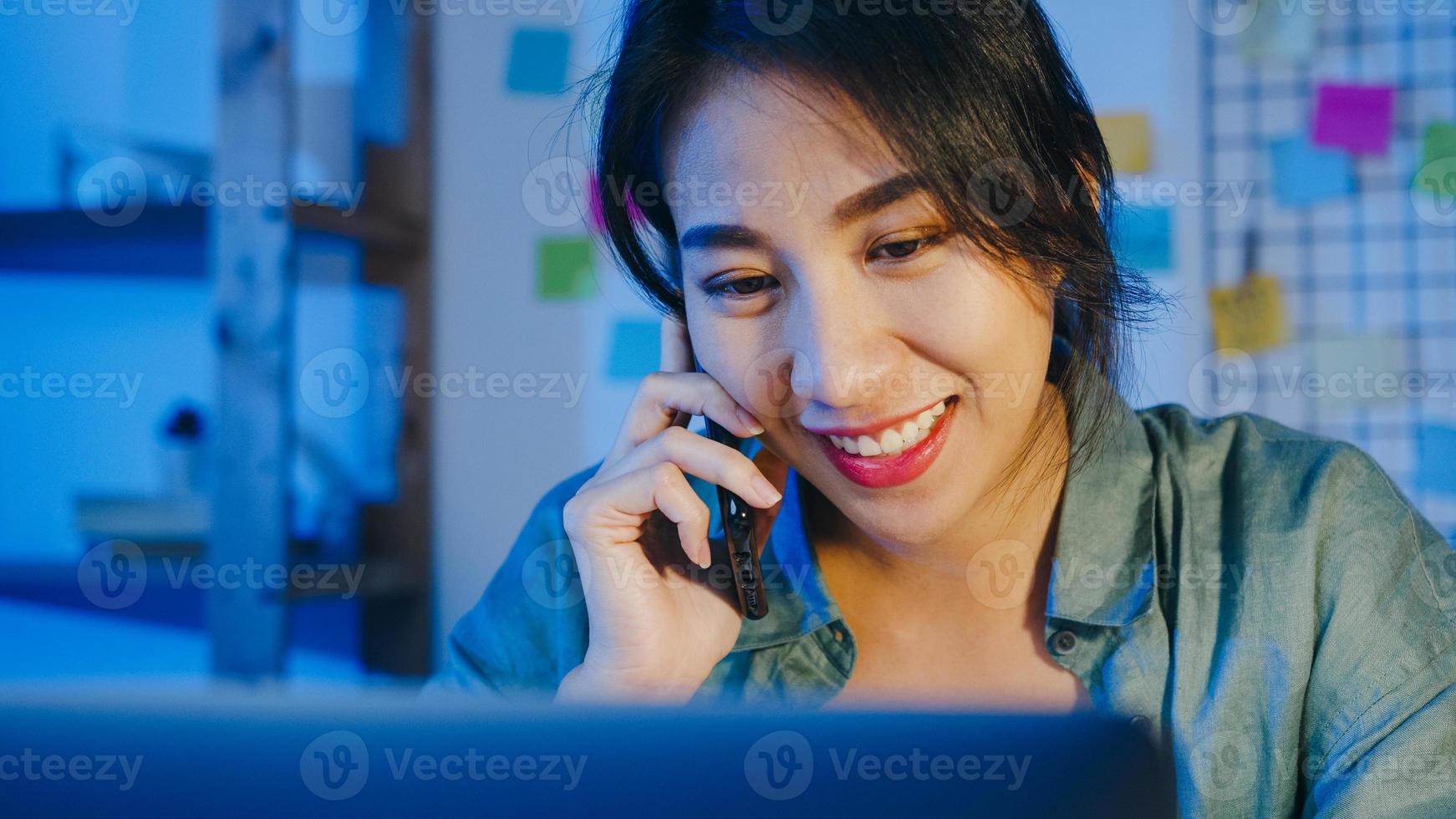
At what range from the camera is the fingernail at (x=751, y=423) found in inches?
35.4

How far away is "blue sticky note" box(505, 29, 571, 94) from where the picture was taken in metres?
1.91

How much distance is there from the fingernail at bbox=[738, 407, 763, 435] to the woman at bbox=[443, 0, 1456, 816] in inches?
0.4

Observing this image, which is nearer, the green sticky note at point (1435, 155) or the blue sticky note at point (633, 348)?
the green sticky note at point (1435, 155)

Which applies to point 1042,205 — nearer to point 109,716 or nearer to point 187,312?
point 109,716

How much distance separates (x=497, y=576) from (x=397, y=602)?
3.22ft

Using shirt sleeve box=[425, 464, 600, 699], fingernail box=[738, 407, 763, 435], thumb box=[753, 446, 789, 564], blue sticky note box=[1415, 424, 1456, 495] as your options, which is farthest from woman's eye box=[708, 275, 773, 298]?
blue sticky note box=[1415, 424, 1456, 495]

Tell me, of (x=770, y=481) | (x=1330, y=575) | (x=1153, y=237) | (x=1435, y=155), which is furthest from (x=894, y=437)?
(x=1435, y=155)

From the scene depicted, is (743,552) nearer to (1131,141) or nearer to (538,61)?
(1131,141)

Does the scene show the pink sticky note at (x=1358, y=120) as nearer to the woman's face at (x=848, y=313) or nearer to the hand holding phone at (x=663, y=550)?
the woman's face at (x=848, y=313)

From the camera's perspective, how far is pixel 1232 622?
2.81ft

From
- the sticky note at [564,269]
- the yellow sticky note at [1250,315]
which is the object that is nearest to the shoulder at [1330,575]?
the yellow sticky note at [1250,315]

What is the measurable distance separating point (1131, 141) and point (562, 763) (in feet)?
5.48

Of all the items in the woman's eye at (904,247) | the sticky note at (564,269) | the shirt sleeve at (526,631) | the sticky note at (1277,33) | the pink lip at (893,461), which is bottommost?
the shirt sleeve at (526,631)

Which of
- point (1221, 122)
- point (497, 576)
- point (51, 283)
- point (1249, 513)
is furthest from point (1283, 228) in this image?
point (51, 283)
